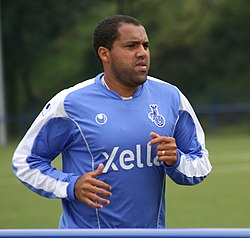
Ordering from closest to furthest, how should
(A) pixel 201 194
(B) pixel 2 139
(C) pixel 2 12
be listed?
(A) pixel 201 194 < (B) pixel 2 139 < (C) pixel 2 12

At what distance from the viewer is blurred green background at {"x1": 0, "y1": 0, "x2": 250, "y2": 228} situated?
35625mm

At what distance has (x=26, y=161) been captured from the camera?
5.04 meters

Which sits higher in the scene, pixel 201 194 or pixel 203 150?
pixel 201 194

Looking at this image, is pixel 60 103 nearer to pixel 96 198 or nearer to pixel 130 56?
pixel 130 56

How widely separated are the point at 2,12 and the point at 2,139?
29.1 feet

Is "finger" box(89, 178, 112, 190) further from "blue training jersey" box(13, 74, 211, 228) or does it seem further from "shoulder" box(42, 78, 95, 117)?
"shoulder" box(42, 78, 95, 117)

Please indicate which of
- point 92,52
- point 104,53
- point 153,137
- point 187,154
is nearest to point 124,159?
point 153,137

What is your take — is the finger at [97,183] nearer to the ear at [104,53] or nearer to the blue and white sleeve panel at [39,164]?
the blue and white sleeve panel at [39,164]

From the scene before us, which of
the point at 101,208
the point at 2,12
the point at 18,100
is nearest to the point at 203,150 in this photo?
the point at 101,208

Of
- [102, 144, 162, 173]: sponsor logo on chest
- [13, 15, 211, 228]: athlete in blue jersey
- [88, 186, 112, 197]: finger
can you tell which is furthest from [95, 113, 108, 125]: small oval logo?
[88, 186, 112, 197]: finger

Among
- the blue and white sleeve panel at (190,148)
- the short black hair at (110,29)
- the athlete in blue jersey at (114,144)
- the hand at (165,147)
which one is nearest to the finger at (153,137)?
the hand at (165,147)

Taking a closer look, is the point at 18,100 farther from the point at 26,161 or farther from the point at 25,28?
the point at 26,161

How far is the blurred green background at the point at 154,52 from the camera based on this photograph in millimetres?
35625

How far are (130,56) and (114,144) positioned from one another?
0.52 m
